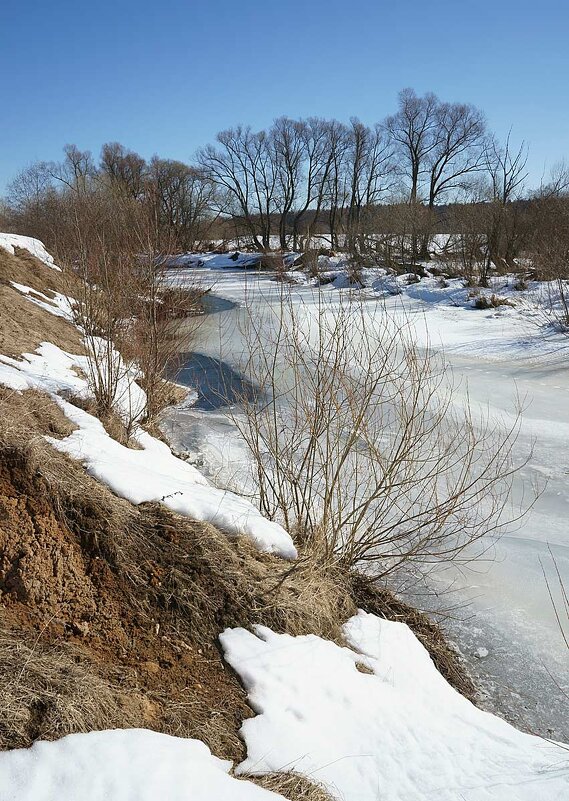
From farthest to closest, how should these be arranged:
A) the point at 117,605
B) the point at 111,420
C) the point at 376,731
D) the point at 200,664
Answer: the point at 111,420, the point at 117,605, the point at 200,664, the point at 376,731

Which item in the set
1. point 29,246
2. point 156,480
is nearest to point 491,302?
point 29,246

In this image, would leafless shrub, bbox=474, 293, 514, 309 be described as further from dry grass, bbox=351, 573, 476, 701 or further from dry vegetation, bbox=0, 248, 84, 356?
dry grass, bbox=351, 573, 476, 701

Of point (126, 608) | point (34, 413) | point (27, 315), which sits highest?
point (27, 315)

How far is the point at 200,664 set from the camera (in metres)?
3.53

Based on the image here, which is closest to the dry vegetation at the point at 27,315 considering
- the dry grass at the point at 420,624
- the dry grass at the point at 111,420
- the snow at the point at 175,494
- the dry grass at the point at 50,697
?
the dry grass at the point at 111,420

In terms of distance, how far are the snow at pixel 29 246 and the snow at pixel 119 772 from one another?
648 inches

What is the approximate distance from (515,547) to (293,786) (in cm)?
357

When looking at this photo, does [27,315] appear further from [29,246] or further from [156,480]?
[29,246]

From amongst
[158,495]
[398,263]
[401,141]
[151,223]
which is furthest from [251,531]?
[401,141]

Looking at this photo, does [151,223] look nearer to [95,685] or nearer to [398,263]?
[95,685]

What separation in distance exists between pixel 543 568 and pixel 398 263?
70.6ft

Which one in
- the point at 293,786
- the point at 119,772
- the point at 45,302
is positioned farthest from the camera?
the point at 45,302

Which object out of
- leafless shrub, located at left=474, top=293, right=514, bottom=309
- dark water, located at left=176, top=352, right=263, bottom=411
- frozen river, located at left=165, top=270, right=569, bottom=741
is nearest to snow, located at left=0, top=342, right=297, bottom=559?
frozen river, located at left=165, top=270, right=569, bottom=741

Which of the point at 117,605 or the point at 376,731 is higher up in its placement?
the point at 117,605
